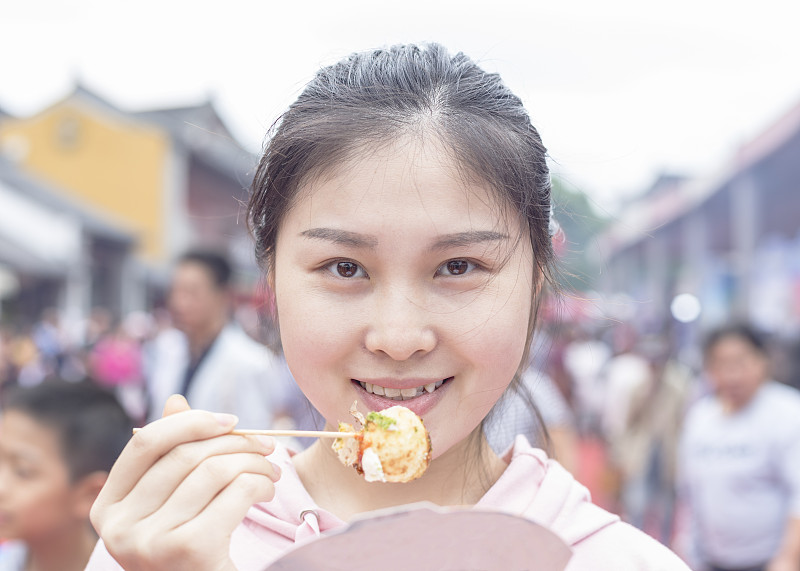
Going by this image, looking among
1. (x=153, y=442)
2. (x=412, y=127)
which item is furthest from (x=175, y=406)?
(x=412, y=127)

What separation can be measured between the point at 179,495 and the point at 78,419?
1931mm

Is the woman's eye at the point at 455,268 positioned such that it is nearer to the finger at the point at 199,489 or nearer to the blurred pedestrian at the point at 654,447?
the finger at the point at 199,489

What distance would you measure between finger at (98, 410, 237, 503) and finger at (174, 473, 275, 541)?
8cm

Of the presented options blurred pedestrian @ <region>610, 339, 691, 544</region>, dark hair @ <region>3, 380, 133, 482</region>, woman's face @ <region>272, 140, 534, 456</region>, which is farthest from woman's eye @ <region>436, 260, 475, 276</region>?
blurred pedestrian @ <region>610, 339, 691, 544</region>

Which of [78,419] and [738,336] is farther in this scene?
[738,336]

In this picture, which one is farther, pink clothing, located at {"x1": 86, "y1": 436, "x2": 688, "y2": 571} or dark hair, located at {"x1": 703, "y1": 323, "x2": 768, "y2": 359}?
dark hair, located at {"x1": 703, "y1": 323, "x2": 768, "y2": 359}

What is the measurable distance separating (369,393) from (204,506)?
0.34 m

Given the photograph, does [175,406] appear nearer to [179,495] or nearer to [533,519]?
[179,495]

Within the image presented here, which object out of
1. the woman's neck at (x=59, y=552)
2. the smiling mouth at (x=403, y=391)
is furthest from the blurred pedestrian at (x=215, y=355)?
the smiling mouth at (x=403, y=391)

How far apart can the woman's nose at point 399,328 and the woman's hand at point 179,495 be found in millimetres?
268

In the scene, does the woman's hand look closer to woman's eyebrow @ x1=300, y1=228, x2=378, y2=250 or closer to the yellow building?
woman's eyebrow @ x1=300, y1=228, x2=378, y2=250

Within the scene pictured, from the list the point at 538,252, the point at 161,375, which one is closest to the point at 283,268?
the point at 538,252

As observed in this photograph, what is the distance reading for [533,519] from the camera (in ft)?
4.54

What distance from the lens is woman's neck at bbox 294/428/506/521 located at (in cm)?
149
